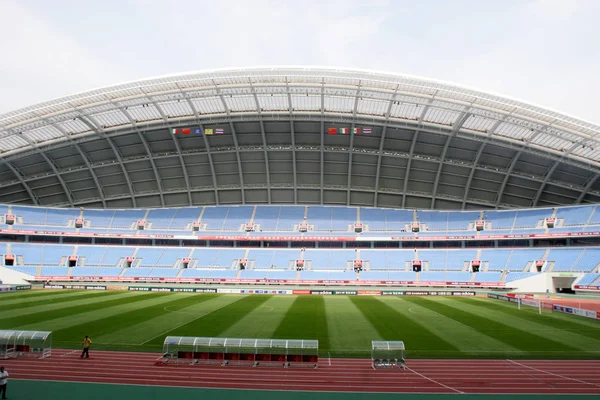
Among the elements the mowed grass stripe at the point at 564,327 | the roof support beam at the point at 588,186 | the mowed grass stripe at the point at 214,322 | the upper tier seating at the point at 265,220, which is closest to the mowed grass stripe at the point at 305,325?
the mowed grass stripe at the point at 214,322

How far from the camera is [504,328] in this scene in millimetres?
25016

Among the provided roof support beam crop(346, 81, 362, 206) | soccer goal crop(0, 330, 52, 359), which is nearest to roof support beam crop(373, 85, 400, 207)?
roof support beam crop(346, 81, 362, 206)

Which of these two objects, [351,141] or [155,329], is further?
[351,141]

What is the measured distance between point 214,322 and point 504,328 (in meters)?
17.1

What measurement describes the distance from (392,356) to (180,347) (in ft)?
27.3

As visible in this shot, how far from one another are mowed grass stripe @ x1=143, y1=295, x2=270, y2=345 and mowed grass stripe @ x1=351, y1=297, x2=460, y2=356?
8.60 meters

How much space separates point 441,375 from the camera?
15.6 meters

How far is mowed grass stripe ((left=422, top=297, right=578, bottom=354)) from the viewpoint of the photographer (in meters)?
20.2

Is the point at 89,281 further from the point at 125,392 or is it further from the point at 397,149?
the point at 125,392

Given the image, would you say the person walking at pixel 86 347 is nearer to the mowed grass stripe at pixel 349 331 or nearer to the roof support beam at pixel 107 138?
the mowed grass stripe at pixel 349 331

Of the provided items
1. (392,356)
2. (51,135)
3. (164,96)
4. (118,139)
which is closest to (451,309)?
(392,356)

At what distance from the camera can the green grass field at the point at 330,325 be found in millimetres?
19594

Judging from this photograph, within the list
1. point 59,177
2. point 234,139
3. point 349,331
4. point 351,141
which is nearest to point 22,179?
point 59,177

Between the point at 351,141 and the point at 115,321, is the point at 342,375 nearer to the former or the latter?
the point at 115,321
